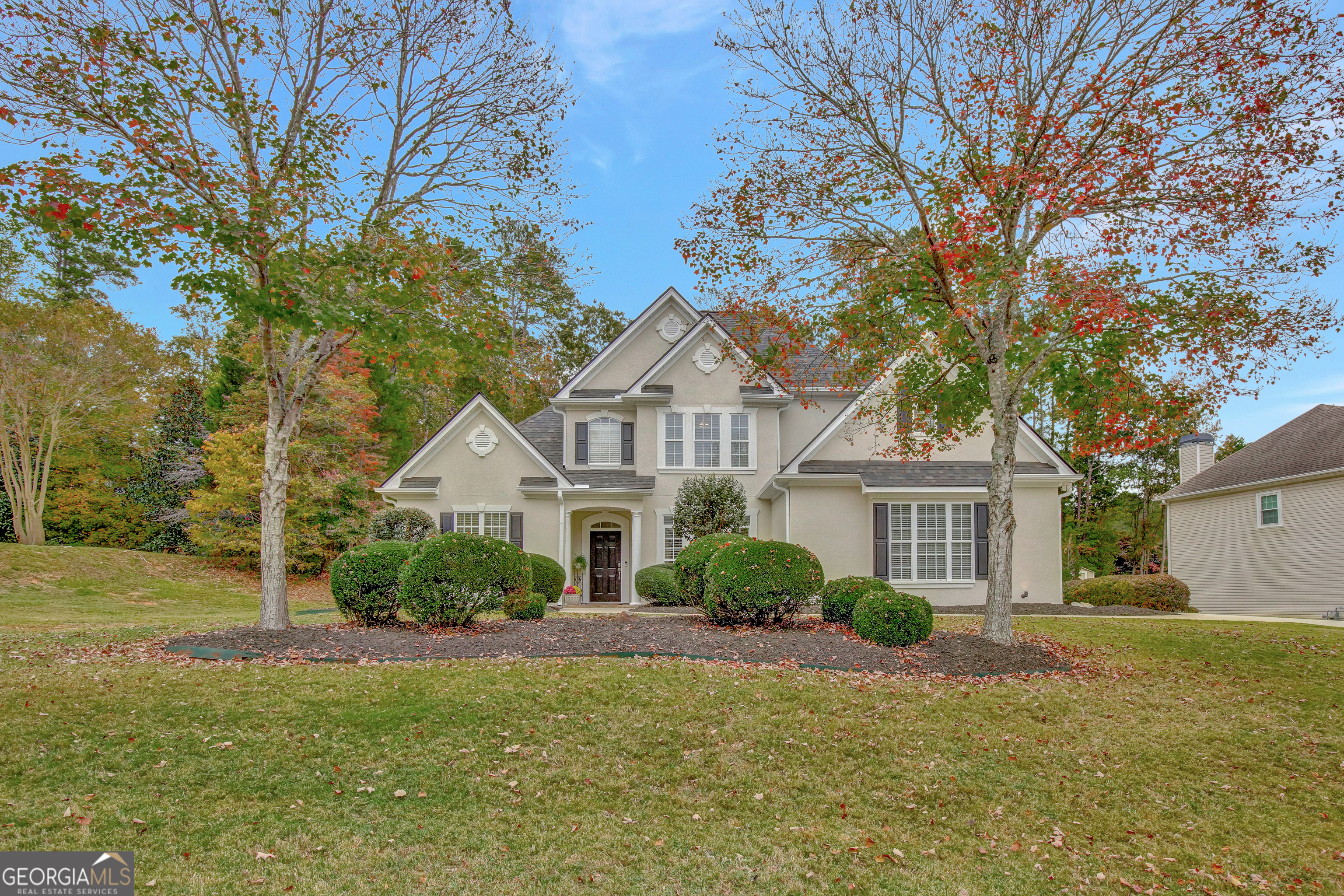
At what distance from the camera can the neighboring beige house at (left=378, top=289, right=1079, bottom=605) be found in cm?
1728

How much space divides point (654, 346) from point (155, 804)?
1720cm

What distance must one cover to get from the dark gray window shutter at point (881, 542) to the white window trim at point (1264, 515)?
11.6 meters

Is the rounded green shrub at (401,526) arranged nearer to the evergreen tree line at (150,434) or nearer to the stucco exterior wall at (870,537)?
the evergreen tree line at (150,434)

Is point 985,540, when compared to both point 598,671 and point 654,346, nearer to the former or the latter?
point 654,346

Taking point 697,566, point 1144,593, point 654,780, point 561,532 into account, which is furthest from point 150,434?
point 1144,593

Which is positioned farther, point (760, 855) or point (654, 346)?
point (654, 346)

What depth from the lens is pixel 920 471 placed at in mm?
17391

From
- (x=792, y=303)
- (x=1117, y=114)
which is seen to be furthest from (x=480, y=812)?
(x=1117, y=114)

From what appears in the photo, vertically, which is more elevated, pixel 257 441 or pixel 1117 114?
pixel 1117 114

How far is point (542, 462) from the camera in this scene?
63.2 ft

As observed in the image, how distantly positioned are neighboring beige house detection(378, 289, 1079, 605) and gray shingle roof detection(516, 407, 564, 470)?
73 millimetres

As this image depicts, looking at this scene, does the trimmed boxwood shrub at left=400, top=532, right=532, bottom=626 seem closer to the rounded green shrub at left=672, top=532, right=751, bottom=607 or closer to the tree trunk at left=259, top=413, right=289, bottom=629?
the tree trunk at left=259, top=413, right=289, bottom=629

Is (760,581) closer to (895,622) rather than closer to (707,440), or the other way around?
(895,622)

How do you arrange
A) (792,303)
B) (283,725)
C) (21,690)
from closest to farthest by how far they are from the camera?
(283,725), (21,690), (792,303)
